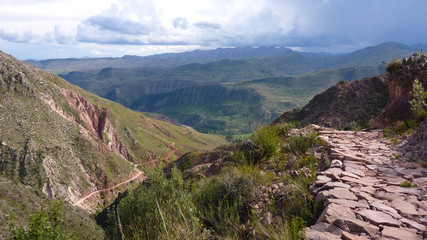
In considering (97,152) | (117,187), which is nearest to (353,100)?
(117,187)

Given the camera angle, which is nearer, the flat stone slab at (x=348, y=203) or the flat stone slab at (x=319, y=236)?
the flat stone slab at (x=319, y=236)

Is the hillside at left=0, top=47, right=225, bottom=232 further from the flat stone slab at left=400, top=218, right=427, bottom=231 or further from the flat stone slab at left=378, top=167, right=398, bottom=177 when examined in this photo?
the flat stone slab at left=400, top=218, right=427, bottom=231

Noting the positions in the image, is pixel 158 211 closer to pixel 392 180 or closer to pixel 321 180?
pixel 321 180

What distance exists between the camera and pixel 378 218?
13.9 ft

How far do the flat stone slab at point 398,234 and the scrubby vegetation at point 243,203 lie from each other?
116 cm

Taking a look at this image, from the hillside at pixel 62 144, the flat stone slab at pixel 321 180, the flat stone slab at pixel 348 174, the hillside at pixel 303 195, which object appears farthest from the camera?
the hillside at pixel 62 144

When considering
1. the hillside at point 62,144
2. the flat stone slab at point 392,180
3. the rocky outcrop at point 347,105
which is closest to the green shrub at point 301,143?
the flat stone slab at point 392,180

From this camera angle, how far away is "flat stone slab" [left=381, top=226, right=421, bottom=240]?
371 cm

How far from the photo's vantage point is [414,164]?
634 centimetres

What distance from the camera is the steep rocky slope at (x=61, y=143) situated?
69.9 meters

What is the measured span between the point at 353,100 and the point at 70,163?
3251 inches

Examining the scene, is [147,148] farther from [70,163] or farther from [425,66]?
[425,66]

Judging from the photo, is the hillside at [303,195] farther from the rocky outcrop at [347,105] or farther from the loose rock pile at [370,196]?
the rocky outcrop at [347,105]

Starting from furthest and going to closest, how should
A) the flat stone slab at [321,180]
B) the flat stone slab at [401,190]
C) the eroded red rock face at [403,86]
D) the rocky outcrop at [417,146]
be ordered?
the eroded red rock face at [403,86] → the rocky outcrop at [417,146] → the flat stone slab at [321,180] → the flat stone slab at [401,190]
